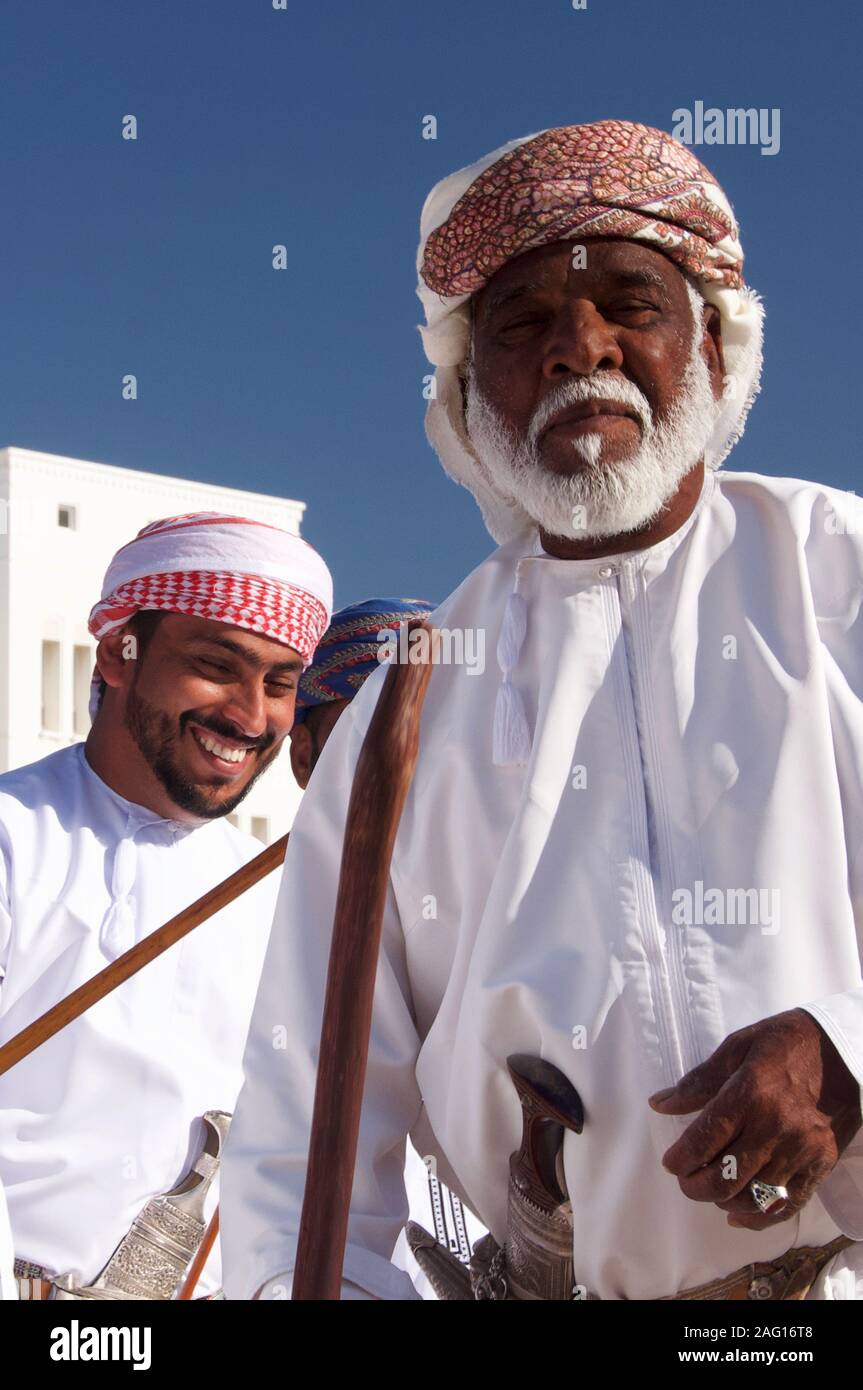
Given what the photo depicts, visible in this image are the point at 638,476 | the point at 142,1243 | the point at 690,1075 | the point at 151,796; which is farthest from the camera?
the point at 151,796

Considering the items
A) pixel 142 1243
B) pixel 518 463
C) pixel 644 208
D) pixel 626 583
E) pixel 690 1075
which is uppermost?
pixel 644 208

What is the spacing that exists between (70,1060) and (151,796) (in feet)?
2.77

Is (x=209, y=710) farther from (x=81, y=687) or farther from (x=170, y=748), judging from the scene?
(x=81, y=687)

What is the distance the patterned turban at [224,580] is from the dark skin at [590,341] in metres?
2.40

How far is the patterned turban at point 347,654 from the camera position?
5668 mm

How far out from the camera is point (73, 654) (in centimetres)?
3600

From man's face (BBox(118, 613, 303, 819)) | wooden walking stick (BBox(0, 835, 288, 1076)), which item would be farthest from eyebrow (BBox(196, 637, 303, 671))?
wooden walking stick (BBox(0, 835, 288, 1076))

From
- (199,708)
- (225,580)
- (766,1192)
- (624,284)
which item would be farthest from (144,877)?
(766,1192)

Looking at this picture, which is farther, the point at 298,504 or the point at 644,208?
the point at 298,504

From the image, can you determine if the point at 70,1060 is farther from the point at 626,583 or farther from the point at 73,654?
A: the point at 73,654

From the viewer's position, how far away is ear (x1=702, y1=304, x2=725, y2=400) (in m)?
3.05

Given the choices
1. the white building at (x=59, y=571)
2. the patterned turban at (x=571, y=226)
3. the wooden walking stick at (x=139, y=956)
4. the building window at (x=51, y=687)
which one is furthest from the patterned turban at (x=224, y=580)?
the building window at (x=51, y=687)

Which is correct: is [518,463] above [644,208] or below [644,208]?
below

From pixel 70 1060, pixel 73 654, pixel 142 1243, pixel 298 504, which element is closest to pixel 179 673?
pixel 70 1060
